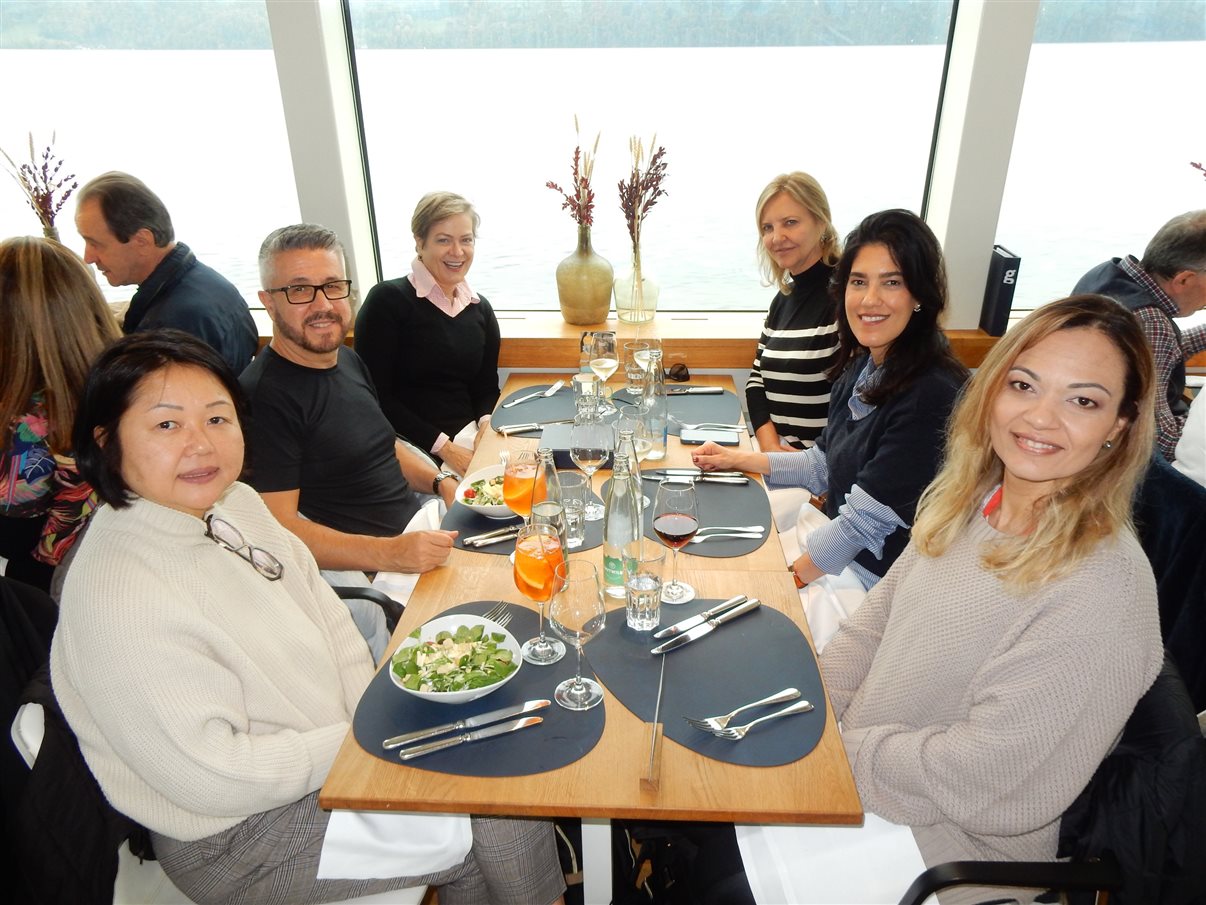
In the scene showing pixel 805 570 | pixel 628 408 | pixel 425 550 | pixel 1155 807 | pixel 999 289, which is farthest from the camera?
pixel 999 289

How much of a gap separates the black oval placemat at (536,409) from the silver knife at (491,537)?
71 cm

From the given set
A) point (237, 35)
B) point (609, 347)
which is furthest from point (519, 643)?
point (237, 35)

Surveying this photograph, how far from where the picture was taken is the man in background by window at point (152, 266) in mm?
2705

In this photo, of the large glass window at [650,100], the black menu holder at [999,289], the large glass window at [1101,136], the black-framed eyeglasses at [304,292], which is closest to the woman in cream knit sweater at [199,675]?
the black-framed eyeglasses at [304,292]

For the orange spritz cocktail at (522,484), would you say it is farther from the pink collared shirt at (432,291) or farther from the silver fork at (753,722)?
the pink collared shirt at (432,291)

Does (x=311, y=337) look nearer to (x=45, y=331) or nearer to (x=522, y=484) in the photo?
(x=45, y=331)

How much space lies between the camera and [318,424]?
209cm

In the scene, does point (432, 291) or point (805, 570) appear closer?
point (805, 570)

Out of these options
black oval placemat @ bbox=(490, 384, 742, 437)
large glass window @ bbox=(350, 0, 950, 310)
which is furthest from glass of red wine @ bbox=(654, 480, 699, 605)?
large glass window @ bbox=(350, 0, 950, 310)

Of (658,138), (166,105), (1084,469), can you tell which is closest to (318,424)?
(1084,469)

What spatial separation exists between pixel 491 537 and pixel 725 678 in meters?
0.65

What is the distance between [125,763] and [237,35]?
10.1ft

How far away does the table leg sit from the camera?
1.52 metres

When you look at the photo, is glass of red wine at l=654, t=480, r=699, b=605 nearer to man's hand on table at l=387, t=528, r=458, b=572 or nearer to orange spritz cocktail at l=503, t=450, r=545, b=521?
orange spritz cocktail at l=503, t=450, r=545, b=521
